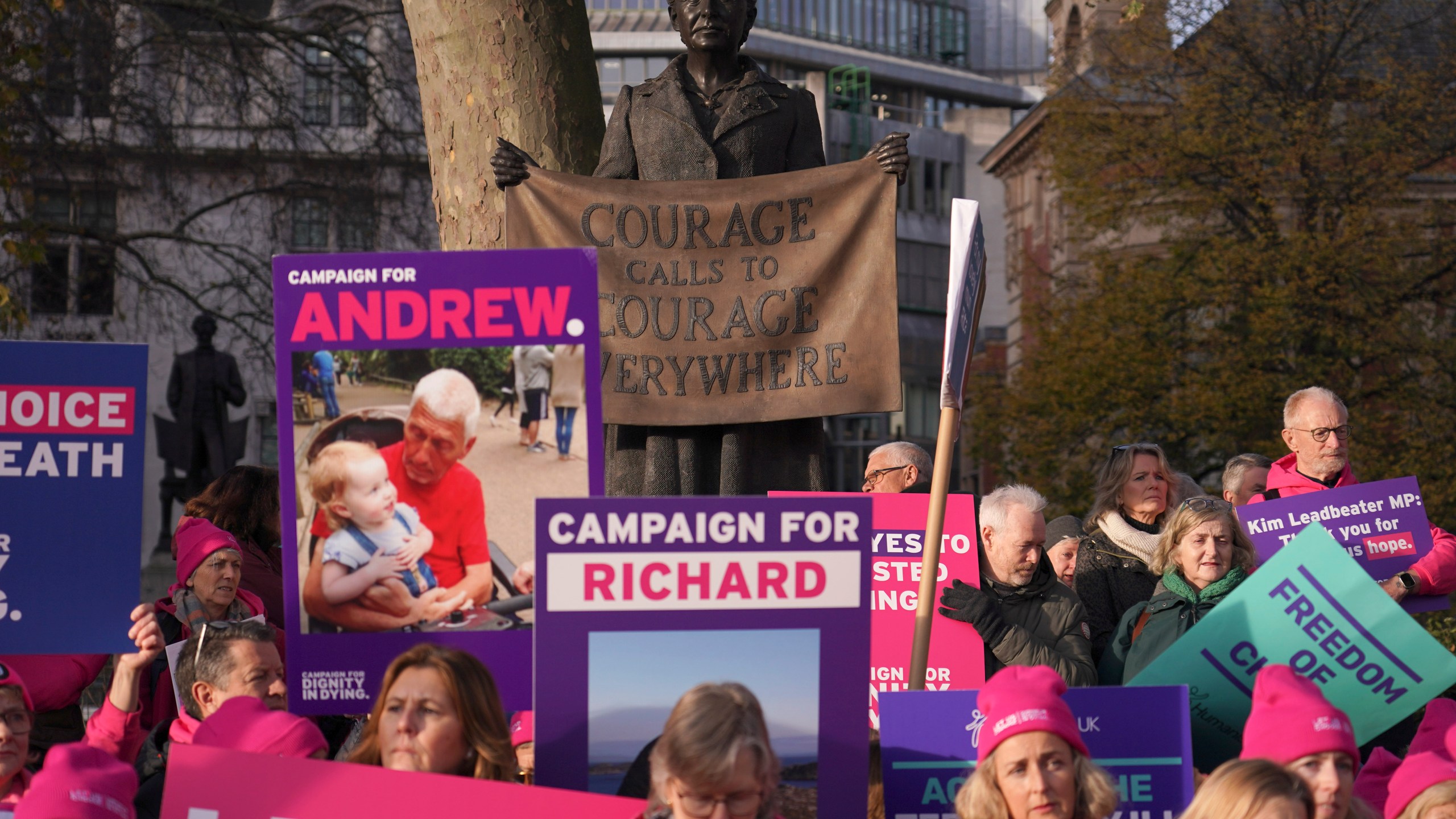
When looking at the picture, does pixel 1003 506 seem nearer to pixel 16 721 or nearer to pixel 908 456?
pixel 908 456

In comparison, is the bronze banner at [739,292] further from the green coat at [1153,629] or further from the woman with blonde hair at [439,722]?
the woman with blonde hair at [439,722]

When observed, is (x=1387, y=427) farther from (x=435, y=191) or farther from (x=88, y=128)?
(x=435, y=191)

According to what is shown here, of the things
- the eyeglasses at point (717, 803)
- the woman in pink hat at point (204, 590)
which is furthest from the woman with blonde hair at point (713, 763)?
the woman in pink hat at point (204, 590)

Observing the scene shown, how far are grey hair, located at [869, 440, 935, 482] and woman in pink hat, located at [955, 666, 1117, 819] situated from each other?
109 inches

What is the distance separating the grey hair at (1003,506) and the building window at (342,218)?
→ 507 inches

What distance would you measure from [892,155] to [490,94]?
6.28ft

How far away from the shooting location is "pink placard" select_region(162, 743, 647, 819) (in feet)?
10.8

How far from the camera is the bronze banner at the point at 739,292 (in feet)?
18.7

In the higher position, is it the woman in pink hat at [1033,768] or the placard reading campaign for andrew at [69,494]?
the placard reading campaign for andrew at [69,494]

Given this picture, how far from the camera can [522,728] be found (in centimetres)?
437

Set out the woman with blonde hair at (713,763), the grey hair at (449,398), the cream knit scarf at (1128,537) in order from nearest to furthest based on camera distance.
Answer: the woman with blonde hair at (713,763), the grey hair at (449,398), the cream knit scarf at (1128,537)

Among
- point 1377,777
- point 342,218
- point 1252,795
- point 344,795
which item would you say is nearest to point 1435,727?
point 1377,777

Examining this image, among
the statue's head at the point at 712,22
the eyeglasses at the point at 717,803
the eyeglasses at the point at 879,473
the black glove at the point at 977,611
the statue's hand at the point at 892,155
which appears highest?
the statue's head at the point at 712,22

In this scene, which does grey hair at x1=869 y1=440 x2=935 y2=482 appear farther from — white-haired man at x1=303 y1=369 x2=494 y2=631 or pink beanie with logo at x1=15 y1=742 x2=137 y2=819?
pink beanie with logo at x1=15 y1=742 x2=137 y2=819
